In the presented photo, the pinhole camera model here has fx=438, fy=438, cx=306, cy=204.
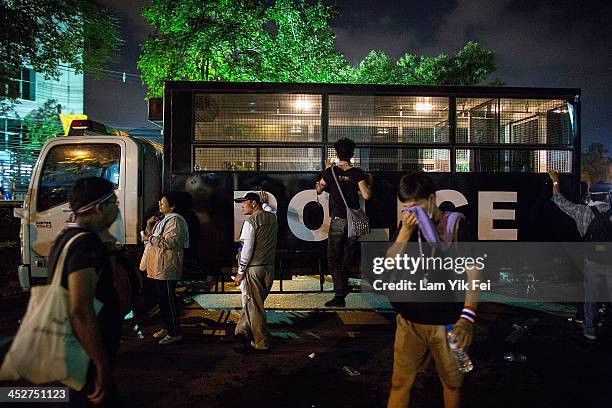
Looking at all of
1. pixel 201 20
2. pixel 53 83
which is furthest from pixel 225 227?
pixel 53 83

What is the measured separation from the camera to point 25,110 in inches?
1079

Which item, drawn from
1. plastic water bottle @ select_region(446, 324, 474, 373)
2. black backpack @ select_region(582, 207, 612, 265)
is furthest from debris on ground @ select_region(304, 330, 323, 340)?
black backpack @ select_region(582, 207, 612, 265)

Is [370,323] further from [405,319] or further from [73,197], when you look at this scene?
[73,197]

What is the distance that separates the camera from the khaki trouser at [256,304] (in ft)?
16.2

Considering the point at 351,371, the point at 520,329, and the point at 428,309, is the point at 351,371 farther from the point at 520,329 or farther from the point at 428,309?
the point at 520,329

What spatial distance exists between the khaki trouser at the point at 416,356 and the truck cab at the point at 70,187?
411 centimetres

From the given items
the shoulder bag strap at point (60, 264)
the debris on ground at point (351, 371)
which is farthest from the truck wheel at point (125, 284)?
the shoulder bag strap at point (60, 264)

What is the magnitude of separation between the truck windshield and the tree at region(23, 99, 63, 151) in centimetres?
2255

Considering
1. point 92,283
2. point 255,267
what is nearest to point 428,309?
point 92,283

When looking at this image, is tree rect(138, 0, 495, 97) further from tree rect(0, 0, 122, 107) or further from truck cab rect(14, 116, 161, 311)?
truck cab rect(14, 116, 161, 311)

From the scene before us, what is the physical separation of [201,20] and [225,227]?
7978 mm

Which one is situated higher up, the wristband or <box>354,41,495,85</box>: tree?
<box>354,41,495,85</box>: tree

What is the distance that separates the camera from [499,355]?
499 centimetres

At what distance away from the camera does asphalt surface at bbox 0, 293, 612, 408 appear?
393cm
